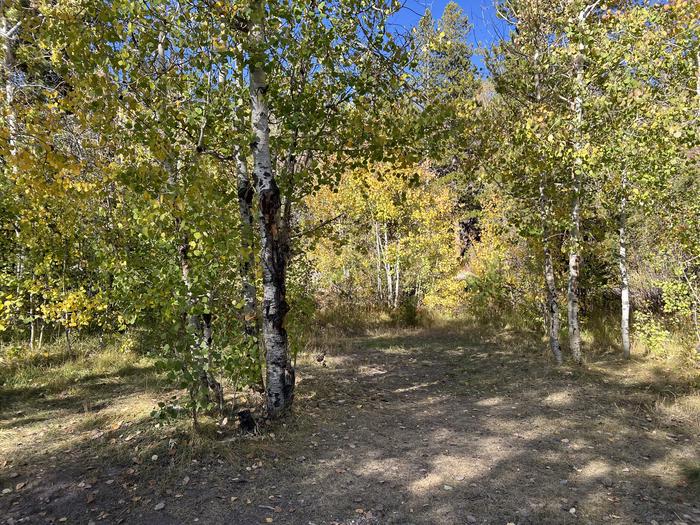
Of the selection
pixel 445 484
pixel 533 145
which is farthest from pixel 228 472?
pixel 533 145

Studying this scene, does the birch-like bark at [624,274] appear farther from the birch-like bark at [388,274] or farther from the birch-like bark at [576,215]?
the birch-like bark at [388,274]

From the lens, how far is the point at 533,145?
27.4ft

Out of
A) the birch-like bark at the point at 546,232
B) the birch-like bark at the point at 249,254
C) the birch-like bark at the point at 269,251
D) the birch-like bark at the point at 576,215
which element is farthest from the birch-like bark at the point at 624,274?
the birch-like bark at the point at 249,254

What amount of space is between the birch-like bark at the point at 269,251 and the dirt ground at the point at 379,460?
62cm

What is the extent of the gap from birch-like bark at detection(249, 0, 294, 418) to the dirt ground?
2.02 ft

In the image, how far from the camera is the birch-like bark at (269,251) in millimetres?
5121

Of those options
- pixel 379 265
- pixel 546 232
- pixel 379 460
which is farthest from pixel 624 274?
pixel 379 265

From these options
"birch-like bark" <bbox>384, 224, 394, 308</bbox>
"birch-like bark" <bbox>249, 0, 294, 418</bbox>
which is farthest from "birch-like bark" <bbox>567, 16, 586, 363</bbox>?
"birch-like bark" <bbox>384, 224, 394, 308</bbox>

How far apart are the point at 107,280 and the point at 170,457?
5.50 m

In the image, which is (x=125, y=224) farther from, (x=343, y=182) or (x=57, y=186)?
(x=343, y=182)

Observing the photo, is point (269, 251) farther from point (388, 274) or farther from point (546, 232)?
point (388, 274)

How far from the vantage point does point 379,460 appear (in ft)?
15.8

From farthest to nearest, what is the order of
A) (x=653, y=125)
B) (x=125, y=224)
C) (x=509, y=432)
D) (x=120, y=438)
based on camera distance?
1. (x=125, y=224)
2. (x=653, y=125)
3. (x=509, y=432)
4. (x=120, y=438)

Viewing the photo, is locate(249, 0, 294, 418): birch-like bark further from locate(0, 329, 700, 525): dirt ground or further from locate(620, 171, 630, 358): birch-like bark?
locate(620, 171, 630, 358): birch-like bark
